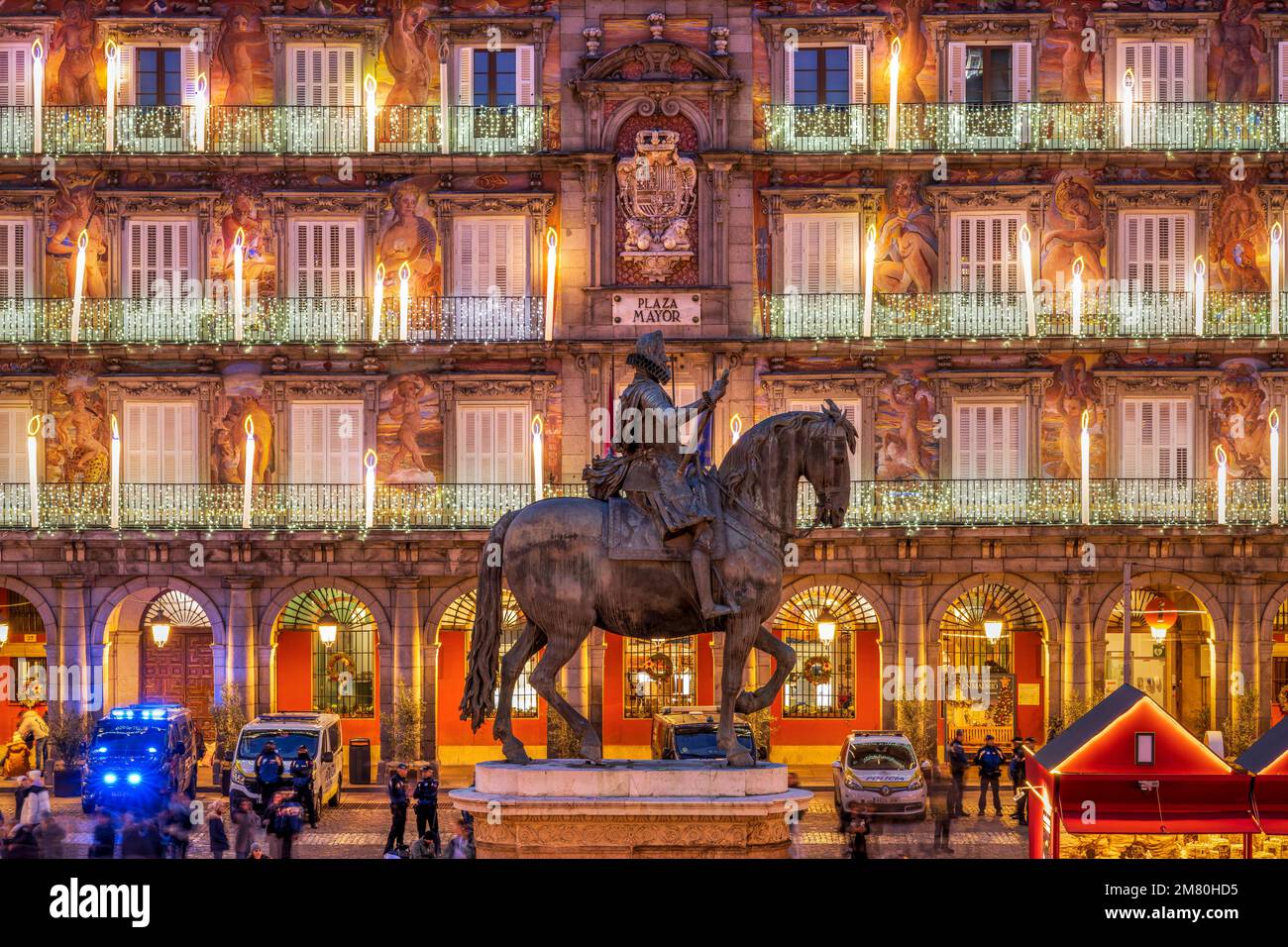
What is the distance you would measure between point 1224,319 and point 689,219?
33.4 feet

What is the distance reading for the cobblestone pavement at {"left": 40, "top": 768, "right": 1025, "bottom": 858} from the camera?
30453mm

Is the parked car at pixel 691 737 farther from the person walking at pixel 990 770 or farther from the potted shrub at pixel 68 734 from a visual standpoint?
the potted shrub at pixel 68 734

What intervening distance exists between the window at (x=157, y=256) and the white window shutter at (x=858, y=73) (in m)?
12.8

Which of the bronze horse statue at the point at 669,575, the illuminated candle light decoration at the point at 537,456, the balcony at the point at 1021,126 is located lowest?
A: the bronze horse statue at the point at 669,575

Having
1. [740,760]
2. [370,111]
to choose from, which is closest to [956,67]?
[370,111]

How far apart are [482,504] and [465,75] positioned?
8.12 m

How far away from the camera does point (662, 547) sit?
19.9 m

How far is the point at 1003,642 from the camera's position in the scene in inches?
1660

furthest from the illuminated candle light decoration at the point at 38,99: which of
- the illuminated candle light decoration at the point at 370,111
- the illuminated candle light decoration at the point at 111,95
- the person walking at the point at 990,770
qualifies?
the person walking at the point at 990,770

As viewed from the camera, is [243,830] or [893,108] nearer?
[243,830]

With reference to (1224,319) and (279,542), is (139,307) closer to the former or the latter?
(279,542)

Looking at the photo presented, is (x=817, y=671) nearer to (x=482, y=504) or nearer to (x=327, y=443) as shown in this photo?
(x=482, y=504)

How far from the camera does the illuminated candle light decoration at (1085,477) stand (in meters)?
39.7
